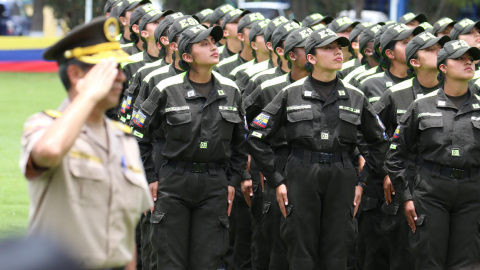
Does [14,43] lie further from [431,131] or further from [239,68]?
[431,131]

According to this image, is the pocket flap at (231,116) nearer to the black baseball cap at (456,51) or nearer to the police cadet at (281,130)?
the police cadet at (281,130)

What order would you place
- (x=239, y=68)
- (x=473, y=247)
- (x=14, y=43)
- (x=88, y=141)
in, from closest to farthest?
(x=88, y=141) < (x=473, y=247) < (x=239, y=68) < (x=14, y=43)

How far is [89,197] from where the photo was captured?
148 inches

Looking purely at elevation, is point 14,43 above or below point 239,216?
below

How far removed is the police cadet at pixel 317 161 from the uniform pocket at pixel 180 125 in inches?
23.8

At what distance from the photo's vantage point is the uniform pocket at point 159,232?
22.9 ft

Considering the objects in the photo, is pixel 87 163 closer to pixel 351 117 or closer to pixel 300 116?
pixel 300 116

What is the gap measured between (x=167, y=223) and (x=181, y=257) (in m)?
0.32

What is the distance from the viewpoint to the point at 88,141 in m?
3.83

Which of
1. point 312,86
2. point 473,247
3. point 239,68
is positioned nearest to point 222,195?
point 312,86

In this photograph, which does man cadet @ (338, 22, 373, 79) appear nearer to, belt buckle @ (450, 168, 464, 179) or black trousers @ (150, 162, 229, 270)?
belt buckle @ (450, 168, 464, 179)

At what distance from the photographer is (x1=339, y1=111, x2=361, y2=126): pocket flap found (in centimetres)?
696

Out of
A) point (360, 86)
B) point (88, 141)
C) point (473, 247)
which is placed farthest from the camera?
point (360, 86)

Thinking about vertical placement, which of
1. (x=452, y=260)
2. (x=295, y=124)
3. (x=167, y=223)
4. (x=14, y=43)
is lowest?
(x=14, y=43)
